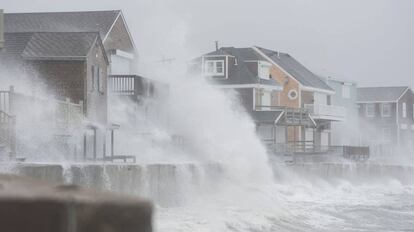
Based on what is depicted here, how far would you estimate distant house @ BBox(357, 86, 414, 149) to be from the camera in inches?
3457

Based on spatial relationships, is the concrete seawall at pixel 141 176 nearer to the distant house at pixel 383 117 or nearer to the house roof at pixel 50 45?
the house roof at pixel 50 45

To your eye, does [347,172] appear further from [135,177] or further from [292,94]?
[135,177]

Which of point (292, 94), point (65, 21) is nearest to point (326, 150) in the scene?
point (292, 94)

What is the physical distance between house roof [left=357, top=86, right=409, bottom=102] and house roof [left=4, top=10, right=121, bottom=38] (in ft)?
164

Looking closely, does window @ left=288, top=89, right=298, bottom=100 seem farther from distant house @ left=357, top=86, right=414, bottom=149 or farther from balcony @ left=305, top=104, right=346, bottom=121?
distant house @ left=357, top=86, right=414, bottom=149

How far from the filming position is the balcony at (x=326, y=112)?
6556 centimetres

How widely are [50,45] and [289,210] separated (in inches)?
401

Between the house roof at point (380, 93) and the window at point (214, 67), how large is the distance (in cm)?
3156

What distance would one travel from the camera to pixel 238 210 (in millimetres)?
25797

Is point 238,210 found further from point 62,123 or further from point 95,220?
point 95,220

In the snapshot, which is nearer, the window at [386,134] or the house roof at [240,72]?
the house roof at [240,72]

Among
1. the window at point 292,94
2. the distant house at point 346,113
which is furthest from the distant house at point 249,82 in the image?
the distant house at point 346,113

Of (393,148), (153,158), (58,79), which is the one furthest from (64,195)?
(393,148)

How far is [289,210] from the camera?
30.0 meters
